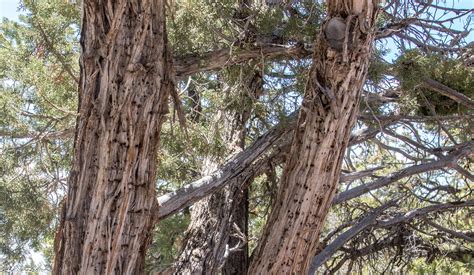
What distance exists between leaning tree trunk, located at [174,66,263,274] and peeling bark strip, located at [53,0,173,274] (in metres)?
2.34

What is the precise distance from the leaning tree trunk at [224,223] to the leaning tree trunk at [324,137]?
2265 mm

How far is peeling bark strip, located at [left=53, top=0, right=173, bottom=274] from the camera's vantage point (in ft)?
8.82

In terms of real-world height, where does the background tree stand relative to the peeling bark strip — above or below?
above

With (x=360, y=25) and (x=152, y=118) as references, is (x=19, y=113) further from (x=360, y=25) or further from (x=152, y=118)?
(x=360, y=25)

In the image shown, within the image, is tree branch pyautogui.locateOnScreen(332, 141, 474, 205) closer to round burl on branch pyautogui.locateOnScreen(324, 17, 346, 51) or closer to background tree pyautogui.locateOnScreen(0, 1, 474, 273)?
background tree pyautogui.locateOnScreen(0, 1, 474, 273)

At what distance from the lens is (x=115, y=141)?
272 centimetres

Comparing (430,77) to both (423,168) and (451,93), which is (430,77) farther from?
(423,168)

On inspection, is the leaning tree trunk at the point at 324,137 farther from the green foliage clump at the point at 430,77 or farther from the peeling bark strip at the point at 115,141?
the green foliage clump at the point at 430,77

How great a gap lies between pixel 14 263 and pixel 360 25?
6650 mm

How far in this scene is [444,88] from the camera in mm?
4871

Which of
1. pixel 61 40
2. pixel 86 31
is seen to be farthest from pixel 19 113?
pixel 86 31

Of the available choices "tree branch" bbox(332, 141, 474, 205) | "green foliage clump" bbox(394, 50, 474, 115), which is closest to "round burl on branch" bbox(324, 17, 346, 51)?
"green foliage clump" bbox(394, 50, 474, 115)

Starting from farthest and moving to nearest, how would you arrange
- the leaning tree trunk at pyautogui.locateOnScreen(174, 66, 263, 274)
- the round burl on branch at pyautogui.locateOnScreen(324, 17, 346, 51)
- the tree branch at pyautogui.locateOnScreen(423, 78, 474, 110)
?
the leaning tree trunk at pyautogui.locateOnScreen(174, 66, 263, 274) → the tree branch at pyautogui.locateOnScreen(423, 78, 474, 110) → the round burl on branch at pyautogui.locateOnScreen(324, 17, 346, 51)

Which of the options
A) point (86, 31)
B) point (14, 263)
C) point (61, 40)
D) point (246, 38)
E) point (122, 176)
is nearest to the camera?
point (122, 176)
